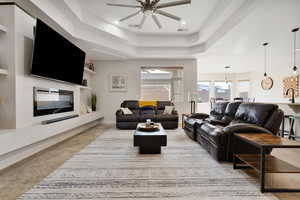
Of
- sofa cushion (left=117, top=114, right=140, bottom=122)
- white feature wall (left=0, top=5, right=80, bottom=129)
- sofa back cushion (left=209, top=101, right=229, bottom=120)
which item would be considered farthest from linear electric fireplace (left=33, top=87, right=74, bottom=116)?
sofa back cushion (left=209, top=101, right=229, bottom=120)

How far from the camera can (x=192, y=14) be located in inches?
177

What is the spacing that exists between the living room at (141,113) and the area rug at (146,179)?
1 cm

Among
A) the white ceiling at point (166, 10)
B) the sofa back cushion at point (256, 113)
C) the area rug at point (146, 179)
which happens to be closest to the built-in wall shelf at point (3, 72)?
the area rug at point (146, 179)

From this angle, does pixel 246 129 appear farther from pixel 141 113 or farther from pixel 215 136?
pixel 141 113

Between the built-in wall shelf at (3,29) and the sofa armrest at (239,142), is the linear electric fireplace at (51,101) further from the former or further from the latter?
the sofa armrest at (239,142)

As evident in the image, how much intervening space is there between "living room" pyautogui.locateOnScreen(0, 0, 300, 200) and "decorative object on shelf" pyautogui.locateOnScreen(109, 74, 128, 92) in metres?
0.73

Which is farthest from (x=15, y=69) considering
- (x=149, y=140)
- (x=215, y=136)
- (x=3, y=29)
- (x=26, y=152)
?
(x=215, y=136)

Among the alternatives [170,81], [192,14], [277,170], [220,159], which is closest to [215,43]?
[192,14]

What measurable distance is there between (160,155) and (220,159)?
3.25ft

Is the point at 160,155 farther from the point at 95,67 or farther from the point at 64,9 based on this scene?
the point at 95,67

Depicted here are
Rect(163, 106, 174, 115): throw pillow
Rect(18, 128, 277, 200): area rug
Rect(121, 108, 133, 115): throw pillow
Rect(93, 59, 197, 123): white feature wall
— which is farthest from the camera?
Rect(93, 59, 197, 123): white feature wall

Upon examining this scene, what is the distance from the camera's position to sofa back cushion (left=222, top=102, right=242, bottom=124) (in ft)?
12.6

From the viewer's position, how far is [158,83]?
7.27m

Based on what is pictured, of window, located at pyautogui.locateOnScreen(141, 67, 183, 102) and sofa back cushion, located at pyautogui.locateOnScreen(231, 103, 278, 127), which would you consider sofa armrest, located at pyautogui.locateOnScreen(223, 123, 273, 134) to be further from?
window, located at pyautogui.locateOnScreen(141, 67, 183, 102)
